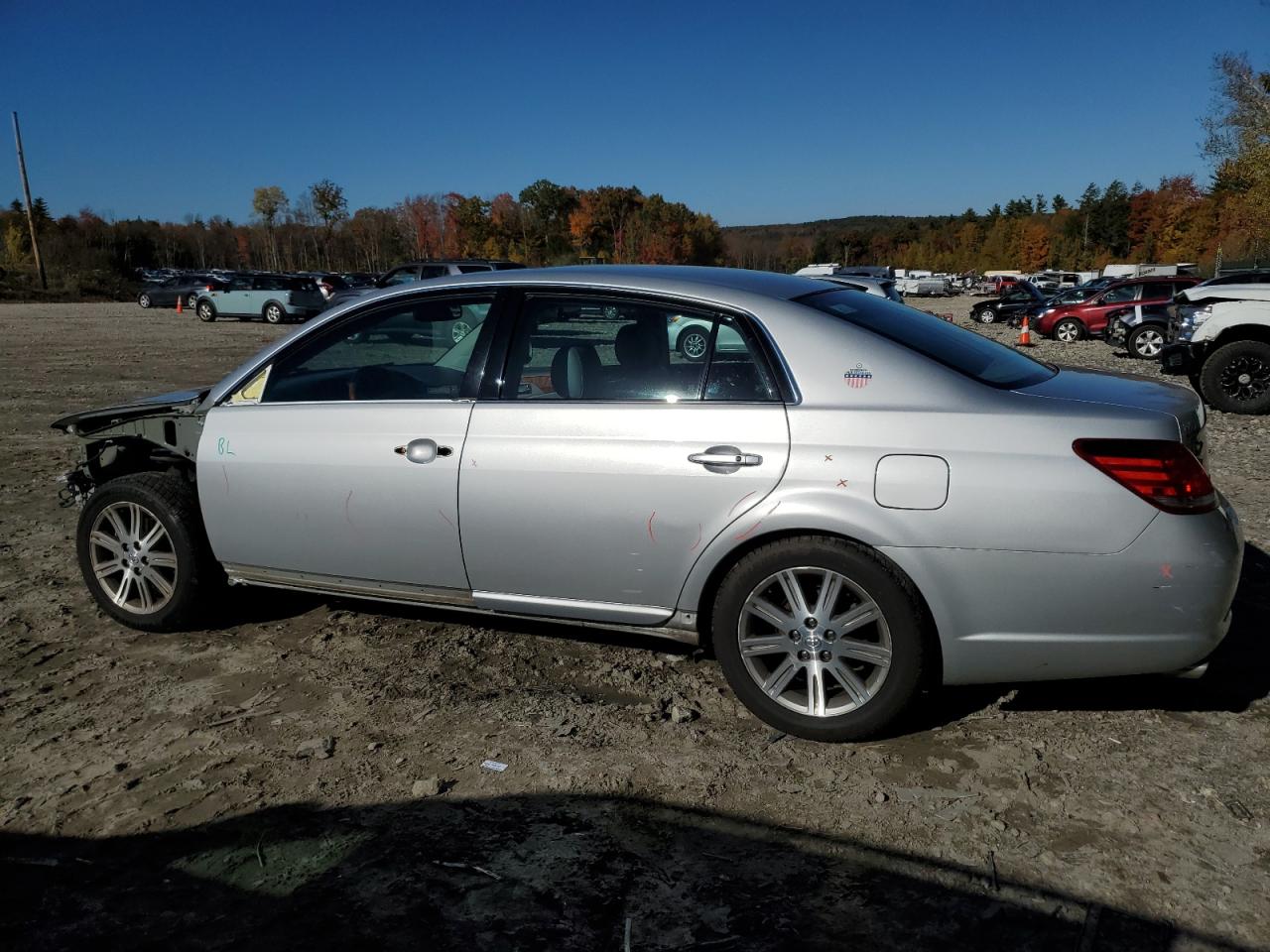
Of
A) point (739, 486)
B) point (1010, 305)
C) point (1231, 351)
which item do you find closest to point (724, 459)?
point (739, 486)

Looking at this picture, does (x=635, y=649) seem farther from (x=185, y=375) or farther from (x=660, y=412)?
(x=185, y=375)

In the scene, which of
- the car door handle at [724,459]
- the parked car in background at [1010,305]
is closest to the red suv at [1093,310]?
the parked car in background at [1010,305]

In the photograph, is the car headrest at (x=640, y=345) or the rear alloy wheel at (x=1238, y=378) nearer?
the car headrest at (x=640, y=345)

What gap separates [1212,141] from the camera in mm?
48219

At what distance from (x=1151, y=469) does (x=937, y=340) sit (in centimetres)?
94

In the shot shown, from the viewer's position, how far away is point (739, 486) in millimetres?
3377

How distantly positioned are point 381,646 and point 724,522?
1.93 metres

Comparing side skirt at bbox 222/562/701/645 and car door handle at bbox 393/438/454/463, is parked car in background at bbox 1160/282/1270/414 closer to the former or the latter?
side skirt at bbox 222/562/701/645

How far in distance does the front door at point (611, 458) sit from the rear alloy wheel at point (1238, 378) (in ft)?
31.0

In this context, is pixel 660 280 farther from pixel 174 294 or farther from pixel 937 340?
pixel 174 294

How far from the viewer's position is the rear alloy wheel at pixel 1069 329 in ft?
80.3

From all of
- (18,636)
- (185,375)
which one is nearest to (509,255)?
(185,375)

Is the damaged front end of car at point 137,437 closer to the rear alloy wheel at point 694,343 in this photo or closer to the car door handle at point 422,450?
the car door handle at point 422,450

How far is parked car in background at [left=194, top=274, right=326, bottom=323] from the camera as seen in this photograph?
31484 millimetres
